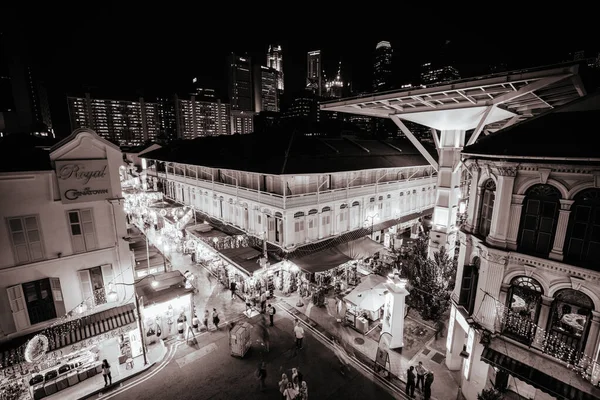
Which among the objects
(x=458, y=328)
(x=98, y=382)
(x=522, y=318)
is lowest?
(x=98, y=382)

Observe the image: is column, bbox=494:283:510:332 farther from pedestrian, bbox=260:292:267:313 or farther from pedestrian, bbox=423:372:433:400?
pedestrian, bbox=260:292:267:313

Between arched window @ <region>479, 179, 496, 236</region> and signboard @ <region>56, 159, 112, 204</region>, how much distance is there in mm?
16702

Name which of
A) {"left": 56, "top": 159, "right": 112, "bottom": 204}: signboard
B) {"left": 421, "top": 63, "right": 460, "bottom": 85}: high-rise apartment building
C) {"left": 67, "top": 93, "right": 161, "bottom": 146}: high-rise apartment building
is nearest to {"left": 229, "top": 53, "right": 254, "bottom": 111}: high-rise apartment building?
{"left": 67, "top": 93, "right": 161, "bottom": 146}: high-rise apartment building

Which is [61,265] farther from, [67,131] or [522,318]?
[67,131]

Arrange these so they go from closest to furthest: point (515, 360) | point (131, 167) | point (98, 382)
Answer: point (515, 360) → point (98, 382) → point (131, 167)

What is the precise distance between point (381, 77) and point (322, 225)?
187035mm

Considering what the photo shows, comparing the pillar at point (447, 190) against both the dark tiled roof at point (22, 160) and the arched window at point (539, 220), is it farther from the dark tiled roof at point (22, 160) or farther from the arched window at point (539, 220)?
the dark tiled roof at point (22, 160)

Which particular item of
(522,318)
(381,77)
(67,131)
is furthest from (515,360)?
(381,77)

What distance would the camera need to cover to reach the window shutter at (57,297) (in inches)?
464

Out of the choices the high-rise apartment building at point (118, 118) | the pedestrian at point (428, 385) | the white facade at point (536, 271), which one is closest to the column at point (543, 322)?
the white facade at point (536, 271)

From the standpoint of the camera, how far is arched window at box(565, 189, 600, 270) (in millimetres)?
8375

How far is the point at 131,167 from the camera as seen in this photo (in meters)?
47.5

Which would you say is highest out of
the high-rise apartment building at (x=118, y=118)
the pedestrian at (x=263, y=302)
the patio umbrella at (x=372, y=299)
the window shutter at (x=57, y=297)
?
the high-rise apartment building at (x=118, y=118)

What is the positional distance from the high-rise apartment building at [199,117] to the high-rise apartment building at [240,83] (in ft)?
98.7
